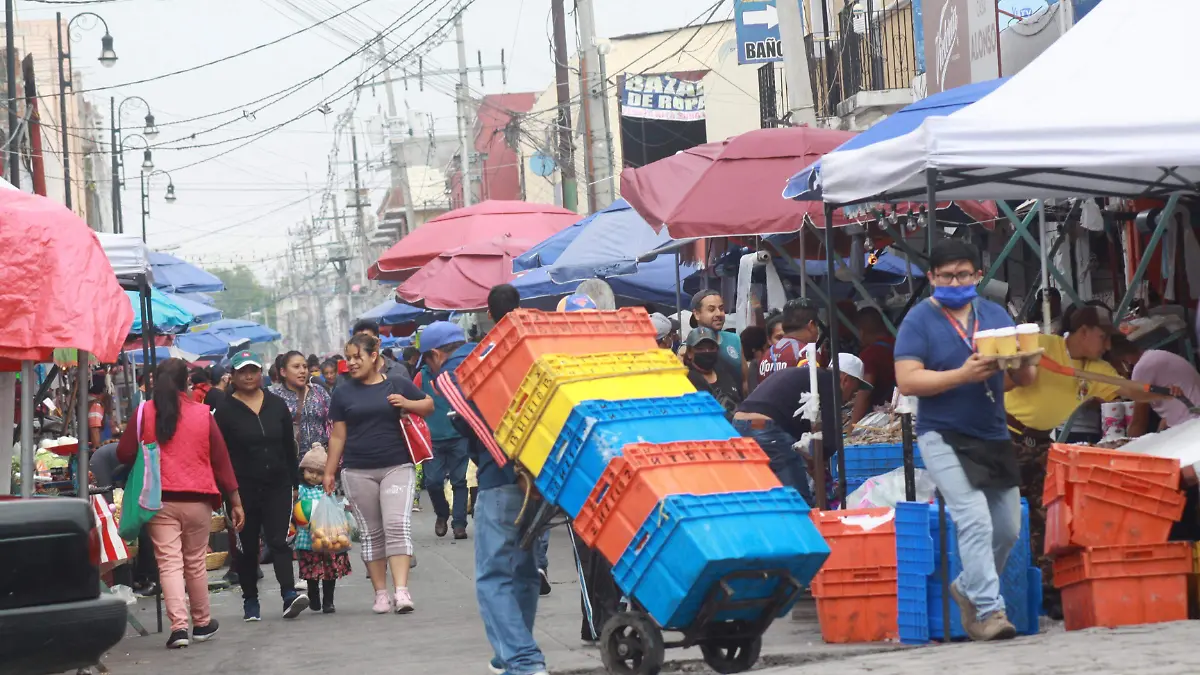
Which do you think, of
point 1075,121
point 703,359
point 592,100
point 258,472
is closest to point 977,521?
point 1075,121

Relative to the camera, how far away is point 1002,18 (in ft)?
50.5

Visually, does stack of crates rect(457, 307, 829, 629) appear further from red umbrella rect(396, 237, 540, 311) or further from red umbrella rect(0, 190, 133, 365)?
red umbrella rect(396, 237, 540, 311)

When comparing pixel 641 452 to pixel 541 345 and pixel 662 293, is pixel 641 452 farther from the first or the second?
pixel 662 293

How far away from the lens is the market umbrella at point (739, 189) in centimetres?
1155

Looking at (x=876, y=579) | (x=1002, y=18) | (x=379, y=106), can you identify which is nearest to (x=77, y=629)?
(x=876, y=579)

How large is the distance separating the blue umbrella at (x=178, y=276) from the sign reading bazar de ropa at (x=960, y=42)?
9.07m

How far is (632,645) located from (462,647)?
105 inches

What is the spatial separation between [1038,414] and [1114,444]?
0.45m

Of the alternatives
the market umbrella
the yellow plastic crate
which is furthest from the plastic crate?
the market umbrella

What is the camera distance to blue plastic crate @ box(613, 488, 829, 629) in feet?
21.0

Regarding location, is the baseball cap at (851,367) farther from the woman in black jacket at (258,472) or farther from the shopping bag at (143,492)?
the shopping bag at (143,492)

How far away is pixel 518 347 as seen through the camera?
286 inches

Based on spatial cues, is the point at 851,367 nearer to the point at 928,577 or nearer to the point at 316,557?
the point at 928,577

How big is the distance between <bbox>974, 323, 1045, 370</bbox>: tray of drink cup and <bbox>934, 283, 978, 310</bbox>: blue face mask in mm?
293
